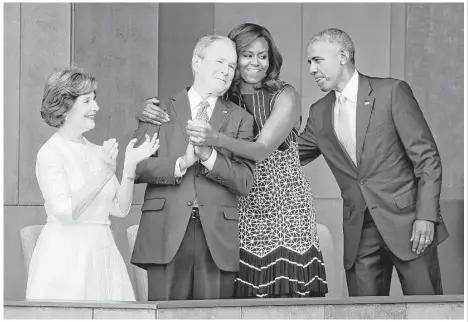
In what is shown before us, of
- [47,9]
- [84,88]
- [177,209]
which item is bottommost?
[177,209]

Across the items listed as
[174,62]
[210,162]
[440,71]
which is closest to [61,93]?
[210,162]

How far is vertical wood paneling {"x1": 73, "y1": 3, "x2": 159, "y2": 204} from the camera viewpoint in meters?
8.27

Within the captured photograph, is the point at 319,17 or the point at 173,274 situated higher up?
the point at 319,17

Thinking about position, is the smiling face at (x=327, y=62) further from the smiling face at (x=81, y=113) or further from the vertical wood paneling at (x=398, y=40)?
the vertical wood paneling at (x=398, y=40)

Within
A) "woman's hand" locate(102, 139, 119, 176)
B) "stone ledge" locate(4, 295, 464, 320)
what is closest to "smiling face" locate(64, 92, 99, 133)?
"woman's hand" locate(102, 139, 119, 176)

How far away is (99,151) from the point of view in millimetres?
6191

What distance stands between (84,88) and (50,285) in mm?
991

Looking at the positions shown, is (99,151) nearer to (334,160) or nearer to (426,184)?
(334,160)

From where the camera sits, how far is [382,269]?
638 cm

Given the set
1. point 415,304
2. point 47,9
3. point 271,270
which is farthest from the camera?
point 47,9

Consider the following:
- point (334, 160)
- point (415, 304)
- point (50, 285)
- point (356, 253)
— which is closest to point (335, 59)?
point (334, 160)

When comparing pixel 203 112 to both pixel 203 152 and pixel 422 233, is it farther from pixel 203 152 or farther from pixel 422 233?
pixel 422 233

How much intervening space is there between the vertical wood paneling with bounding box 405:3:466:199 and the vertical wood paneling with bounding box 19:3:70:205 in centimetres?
248

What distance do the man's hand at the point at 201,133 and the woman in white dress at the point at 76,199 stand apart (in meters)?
0.29
